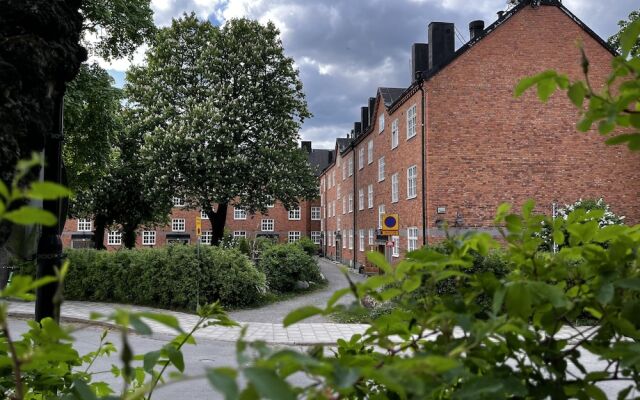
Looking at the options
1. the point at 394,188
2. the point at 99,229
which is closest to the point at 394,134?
the point at 394,188

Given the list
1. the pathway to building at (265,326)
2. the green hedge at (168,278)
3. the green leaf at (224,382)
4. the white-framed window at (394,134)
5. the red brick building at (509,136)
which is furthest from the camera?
the white-framed window at (394,134)

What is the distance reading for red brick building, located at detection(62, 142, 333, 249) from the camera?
55375 mm

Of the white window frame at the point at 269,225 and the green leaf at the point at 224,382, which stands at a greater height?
the white window frame at the point at 269,225

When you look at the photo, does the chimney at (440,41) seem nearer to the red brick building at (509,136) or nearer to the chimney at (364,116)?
the red brick building at (509,136)

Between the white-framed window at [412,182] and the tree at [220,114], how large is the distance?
28.5 feet

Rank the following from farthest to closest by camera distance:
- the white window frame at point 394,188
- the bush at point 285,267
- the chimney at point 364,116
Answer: the chimney at point 364,116 → the white window frame at point 394,188 → the bush at point 285,267

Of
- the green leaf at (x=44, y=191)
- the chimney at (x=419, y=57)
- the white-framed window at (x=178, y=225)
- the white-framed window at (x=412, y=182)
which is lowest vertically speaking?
the green leaf at (x=44, y=191)

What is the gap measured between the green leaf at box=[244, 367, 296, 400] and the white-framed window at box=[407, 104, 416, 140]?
22.7m

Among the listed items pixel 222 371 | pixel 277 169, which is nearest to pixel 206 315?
pixel 222 371

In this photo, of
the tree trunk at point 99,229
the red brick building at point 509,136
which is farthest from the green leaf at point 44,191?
the tree trunk at point 99,229

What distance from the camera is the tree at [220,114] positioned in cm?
2791

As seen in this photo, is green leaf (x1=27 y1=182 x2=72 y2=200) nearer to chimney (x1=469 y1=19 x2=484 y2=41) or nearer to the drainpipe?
the drainpipe

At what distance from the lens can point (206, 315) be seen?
1762 millimetres

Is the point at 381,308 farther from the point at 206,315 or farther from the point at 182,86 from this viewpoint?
the point at 182,86
